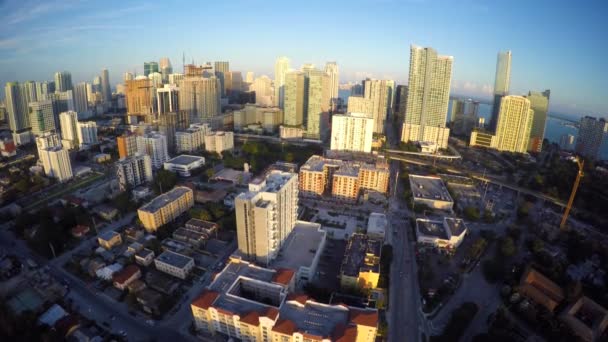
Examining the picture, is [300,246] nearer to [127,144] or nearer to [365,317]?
[365,317]

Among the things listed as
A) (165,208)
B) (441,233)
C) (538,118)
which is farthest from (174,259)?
(538,118)

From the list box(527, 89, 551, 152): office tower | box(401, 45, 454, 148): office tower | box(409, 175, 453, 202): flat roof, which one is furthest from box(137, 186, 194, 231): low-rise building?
box(527, 89, 551, 152): office tower

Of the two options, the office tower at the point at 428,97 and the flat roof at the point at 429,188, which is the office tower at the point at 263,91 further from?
the flat roof at the point at 429,188

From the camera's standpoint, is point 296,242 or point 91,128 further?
point 91,128

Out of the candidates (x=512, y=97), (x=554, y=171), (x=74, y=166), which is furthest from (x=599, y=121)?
(x=74, y=166)

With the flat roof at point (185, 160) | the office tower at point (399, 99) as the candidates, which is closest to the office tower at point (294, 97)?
the flat roof at point (185, 160)

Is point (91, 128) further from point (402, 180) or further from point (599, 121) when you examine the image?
point (599, 121)

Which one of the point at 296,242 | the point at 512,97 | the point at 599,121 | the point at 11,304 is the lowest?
the point at 11,304

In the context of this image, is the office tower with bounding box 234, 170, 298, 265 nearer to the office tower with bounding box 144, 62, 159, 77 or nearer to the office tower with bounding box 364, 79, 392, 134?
the office tower with bounding box 364, 79, 392, 134
